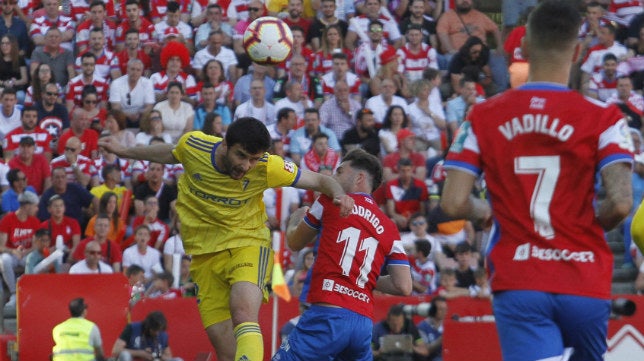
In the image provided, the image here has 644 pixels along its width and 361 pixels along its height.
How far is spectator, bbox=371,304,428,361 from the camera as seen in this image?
13.7m

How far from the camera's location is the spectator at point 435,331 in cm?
1371

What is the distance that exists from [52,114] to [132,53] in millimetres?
1795

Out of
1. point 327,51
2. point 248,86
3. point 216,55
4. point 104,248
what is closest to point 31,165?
point 104,248

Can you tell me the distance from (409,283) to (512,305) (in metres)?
3.42

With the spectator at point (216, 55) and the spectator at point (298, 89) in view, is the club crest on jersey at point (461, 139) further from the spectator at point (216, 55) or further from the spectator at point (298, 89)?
the spectator at point (216, 55)

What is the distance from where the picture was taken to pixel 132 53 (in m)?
19.3

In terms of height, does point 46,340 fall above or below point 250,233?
below

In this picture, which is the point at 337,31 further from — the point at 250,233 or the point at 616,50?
the point at 250,233

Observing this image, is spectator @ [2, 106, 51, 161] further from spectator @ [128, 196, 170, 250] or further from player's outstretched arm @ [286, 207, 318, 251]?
player's outstretched arm @ [286, 207, 318, 251]

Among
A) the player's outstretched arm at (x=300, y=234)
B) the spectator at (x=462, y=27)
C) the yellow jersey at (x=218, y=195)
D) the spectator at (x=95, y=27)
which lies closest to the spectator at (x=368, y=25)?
the spectator at (x=462, y=27)

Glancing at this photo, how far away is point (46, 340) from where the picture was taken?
14.5 metres

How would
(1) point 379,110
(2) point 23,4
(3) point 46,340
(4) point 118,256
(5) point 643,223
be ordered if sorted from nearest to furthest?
(5) point 643,223 → (3) point 46,340 → (4) point 118,256 → (1) point 379,110 → (2) point 23,4

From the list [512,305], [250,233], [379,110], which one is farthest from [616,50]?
[512,305]

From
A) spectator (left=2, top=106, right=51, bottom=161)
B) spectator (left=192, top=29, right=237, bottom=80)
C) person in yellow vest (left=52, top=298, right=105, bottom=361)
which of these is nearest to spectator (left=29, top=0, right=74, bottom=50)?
spectator (left=192, top=29, right=237, bottom=80)
